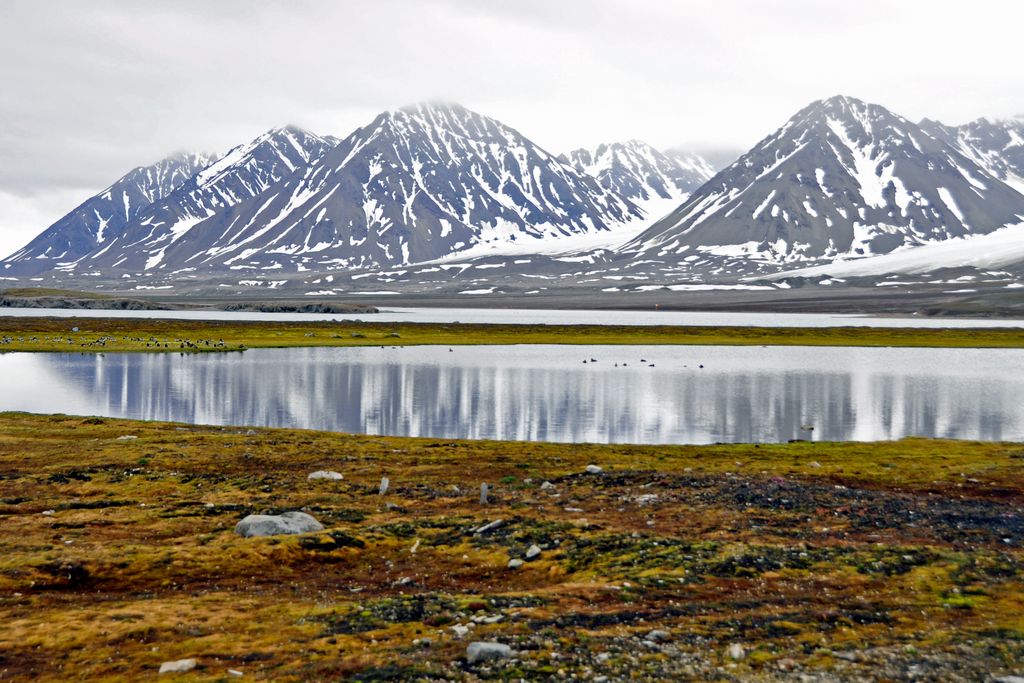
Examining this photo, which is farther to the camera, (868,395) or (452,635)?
(868,395)

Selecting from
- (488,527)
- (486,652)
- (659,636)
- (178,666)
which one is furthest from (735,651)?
(488,527)

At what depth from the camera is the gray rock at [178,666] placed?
12734 mm

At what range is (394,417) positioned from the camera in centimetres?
5525

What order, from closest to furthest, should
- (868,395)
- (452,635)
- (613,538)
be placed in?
(452,635)
(613,538)
(868,395)

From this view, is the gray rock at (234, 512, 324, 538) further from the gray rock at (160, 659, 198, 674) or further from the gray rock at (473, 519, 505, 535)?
the gray rock at (160, 659, 198, 674)

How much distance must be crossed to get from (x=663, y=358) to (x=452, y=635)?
90209mm

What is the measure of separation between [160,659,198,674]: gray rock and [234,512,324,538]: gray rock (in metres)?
7.65

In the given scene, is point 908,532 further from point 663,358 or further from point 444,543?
point 663,358

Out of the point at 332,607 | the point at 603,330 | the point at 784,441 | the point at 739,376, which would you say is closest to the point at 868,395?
the point at 739,376

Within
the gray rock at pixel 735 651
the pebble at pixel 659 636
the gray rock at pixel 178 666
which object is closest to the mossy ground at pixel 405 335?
the gray rock at pixel 178 666

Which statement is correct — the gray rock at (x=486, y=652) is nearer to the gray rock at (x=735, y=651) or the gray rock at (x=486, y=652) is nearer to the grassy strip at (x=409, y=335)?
the gray rock at (x=735, y=651)

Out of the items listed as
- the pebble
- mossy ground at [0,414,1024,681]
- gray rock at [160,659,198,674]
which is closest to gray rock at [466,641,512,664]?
mossy ground at [0,414,1024,681]

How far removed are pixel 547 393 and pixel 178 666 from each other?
54.5 m

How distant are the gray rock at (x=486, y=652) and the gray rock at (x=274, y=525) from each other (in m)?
9.18
